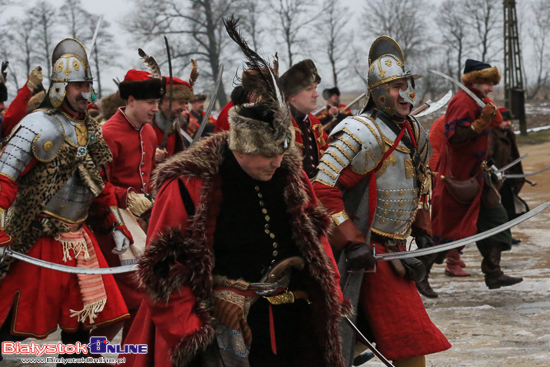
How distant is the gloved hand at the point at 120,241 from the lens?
5379mm

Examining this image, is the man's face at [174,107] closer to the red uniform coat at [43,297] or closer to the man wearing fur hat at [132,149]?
the man wearing fur hat at [132,149]

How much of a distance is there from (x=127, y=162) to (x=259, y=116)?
281 centimetres

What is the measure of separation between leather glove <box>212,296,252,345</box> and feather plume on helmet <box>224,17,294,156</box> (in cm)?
62

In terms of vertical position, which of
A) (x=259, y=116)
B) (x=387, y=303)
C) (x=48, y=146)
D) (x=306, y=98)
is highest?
(x=306, y=98)

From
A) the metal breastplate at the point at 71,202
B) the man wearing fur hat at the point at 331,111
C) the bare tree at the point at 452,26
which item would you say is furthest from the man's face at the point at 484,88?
the bare tree at the point at 452,26

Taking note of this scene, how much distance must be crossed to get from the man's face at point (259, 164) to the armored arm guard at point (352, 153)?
1.11 m

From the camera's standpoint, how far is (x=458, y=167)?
320 inches

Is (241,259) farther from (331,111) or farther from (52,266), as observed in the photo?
(331,111)

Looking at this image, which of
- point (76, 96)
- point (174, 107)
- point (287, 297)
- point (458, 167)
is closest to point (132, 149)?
point (76, 96)

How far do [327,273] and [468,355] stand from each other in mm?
2761

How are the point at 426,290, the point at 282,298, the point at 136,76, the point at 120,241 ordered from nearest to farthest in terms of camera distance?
the point at 282,298
the point at 120,241
the point at 136,76
the point at 426,290

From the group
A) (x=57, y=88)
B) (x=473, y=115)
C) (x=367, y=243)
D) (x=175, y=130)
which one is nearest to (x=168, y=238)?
(x=367, y=243)

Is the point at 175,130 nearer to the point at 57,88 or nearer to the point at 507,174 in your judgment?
the point at 57,88

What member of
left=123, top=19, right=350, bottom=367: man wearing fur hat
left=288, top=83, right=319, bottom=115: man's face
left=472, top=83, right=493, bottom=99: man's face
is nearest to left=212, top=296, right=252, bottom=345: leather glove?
left=123, top=19, right=350, bottom=367: man wearing fur hat
